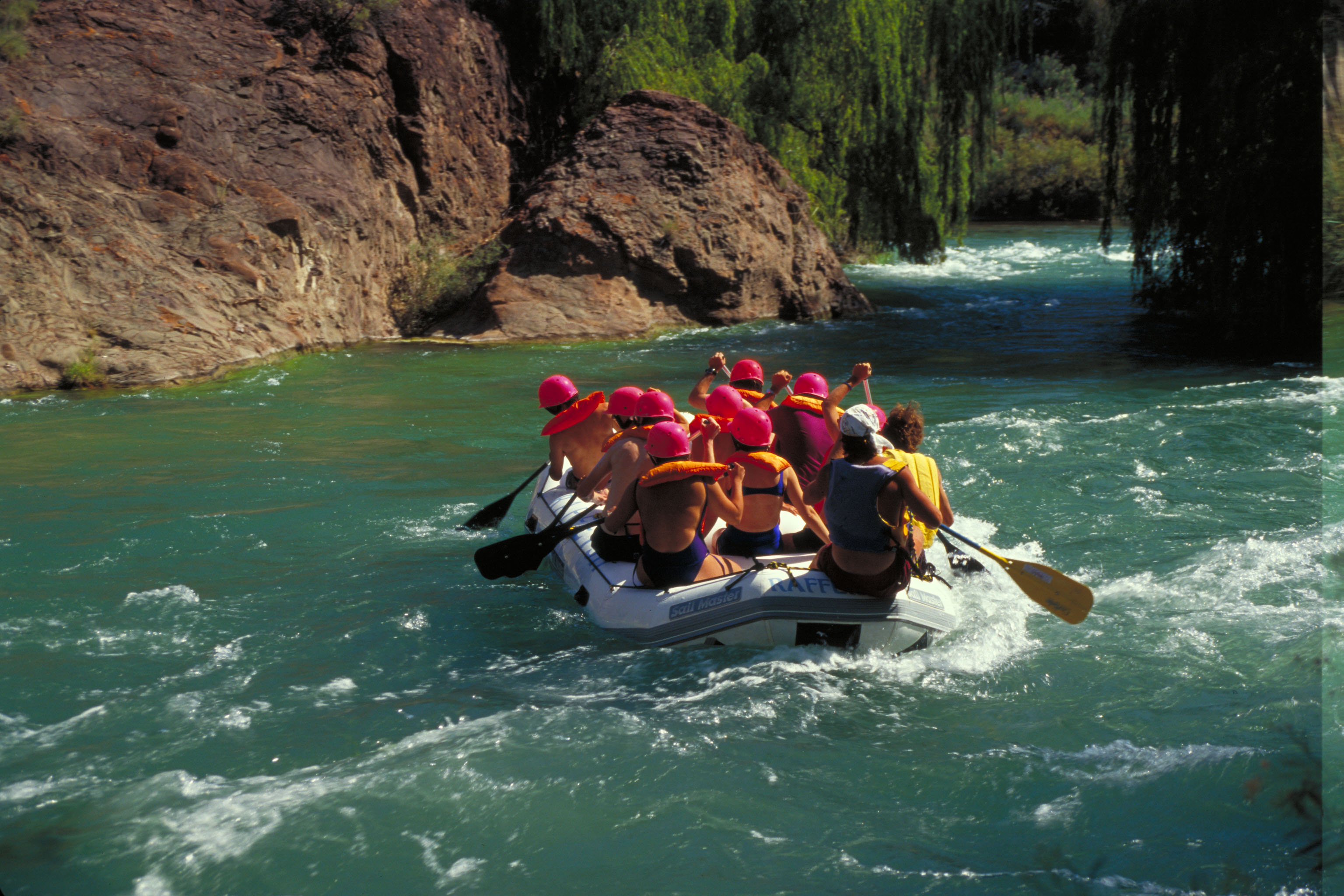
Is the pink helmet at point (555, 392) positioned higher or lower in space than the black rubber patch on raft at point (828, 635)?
higher

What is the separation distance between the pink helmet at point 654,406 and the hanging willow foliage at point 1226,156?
773cm

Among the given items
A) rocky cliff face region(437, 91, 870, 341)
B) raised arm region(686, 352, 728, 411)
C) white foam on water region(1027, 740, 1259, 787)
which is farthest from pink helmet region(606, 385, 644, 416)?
rocky cliff face region(437, 91, 870, 341)

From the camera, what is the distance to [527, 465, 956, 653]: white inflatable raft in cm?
532

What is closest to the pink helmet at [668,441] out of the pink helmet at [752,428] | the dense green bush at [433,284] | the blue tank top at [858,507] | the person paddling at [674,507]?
the person paddling at [674,507]

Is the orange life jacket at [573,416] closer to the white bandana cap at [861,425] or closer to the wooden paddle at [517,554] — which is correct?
the wooden paddle at [517,554]

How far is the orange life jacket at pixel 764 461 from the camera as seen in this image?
579cm

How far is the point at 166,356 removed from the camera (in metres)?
12.3

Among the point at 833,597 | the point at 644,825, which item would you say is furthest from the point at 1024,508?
the point at 644,825

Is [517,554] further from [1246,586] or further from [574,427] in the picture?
[1246,586]

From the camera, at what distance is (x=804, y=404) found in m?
6.82

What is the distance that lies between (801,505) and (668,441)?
87cm

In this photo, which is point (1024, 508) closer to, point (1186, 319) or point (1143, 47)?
point (1143, 47)

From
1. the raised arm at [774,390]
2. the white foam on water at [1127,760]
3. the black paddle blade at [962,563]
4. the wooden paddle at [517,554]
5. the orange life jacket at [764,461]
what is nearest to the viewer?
the white foam on water at [1127,760]

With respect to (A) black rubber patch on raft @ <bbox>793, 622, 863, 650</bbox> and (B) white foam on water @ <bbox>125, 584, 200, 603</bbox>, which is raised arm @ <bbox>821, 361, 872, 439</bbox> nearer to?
(A) black rubber patch on raft @ <bbox>793, 622, 863, 650</bbox>
